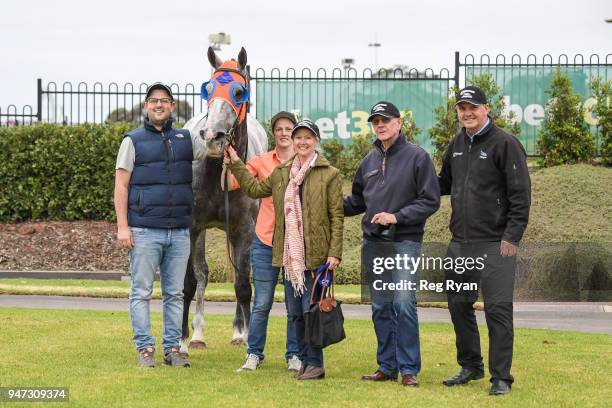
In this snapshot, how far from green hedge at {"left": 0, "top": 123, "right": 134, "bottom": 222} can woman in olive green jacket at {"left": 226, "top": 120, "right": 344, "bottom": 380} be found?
43.1 feet

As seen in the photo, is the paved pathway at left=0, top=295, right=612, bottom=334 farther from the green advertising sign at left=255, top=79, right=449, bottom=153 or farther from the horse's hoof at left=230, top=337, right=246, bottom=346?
the green advertising sign at left=255, top=79, right=449, bottom=153

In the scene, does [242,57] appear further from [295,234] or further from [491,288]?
[491,288]

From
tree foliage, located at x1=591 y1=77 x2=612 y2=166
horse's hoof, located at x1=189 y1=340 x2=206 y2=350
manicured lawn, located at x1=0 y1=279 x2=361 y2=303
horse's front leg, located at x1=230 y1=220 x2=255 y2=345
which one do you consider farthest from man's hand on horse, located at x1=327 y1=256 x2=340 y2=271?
tree foliage, located at x1=591 y1=77 x2=612 y2=166

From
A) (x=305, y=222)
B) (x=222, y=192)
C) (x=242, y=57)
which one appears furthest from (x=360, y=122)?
(x=305, y=222)

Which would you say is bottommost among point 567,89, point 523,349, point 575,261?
point 523,349

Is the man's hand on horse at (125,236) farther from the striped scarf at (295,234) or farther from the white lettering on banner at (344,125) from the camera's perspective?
the white lettering on banner at (344,125)

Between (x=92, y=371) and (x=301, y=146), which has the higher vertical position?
(x=301, y=146)

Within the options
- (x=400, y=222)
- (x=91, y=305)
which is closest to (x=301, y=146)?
(x=400, y=222)

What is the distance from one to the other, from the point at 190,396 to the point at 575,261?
20.2ft

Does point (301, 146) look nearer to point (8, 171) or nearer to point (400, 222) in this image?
point (400, 222)

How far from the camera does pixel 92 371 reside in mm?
8367

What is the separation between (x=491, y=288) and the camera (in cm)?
768

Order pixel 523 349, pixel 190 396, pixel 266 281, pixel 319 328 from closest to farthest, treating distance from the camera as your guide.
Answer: pixel 190 396, pixel 319 328, pixel 266 281, pixel 523 349

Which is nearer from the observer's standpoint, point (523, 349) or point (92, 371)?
point (92, 371)
